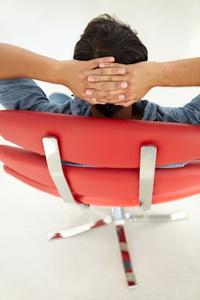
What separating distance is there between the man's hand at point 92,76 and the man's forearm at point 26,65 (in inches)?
0.9

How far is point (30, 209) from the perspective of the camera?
153cm

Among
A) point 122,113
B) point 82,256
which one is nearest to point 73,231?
point 82,256

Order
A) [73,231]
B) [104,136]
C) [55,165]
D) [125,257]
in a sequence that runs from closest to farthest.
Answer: [104,136] < [55,165] < [125,257] < [73,231]

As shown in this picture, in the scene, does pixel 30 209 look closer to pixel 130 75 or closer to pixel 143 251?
pixel 143 251

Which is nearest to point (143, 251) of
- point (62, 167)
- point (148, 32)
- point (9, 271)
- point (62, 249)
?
point (62, 249)

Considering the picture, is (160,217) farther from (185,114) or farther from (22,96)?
(22,96)

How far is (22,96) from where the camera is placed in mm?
881

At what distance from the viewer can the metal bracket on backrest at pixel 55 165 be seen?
78cm

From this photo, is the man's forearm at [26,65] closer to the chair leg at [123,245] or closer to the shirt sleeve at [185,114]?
the shirt sleeve at [185,114]

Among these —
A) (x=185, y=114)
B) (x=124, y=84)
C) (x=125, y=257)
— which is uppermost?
(x=124, y=84)

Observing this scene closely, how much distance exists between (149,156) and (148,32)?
199 cm

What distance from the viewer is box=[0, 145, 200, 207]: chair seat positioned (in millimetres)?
870

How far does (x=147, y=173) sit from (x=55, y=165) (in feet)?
0.72

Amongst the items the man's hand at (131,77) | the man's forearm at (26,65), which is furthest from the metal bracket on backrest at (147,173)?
the man's forearm at (26,65)
